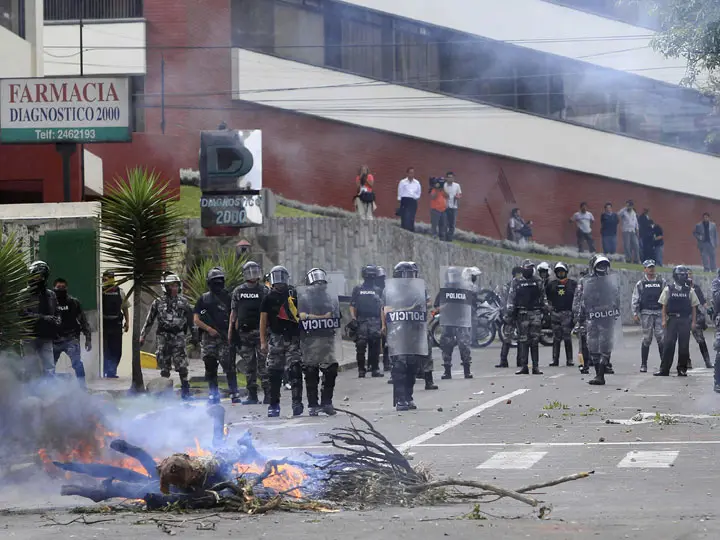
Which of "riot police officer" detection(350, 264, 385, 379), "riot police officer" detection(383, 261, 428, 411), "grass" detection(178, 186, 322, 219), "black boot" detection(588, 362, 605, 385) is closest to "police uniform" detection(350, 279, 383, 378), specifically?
"riot police officer" detection(350, 264, 385, 379)

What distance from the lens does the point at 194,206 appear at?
108 ft

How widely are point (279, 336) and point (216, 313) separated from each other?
2.19 m

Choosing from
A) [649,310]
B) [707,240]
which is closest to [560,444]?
[649,310]

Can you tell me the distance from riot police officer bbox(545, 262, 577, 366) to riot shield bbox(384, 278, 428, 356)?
23.6 feet

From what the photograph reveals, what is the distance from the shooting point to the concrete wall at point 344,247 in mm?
28703

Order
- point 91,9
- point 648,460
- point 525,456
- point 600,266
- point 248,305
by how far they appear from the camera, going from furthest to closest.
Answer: point 91,9
point 600,266
point 248,305
point 525,456
point 648,460

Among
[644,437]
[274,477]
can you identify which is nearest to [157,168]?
[644,437]

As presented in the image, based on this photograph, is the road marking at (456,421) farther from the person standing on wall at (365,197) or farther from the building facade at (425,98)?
the building facade at (425,98)

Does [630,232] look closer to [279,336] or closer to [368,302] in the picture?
[368,302]

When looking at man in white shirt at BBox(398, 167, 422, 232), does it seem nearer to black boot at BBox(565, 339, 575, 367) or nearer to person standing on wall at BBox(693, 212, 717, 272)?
black boot at BBox(565, 339, 575, 367)

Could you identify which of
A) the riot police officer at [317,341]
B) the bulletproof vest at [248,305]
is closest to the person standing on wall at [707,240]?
the bulletproof vest at [248,305]

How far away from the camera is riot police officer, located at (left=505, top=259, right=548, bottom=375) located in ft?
73.0

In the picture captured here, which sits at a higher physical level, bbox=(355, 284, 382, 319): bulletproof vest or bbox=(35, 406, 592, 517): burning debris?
bbox=(355, 284, 382, 319): bulletproof vest

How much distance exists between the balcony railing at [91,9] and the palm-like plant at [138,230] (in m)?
16.8
